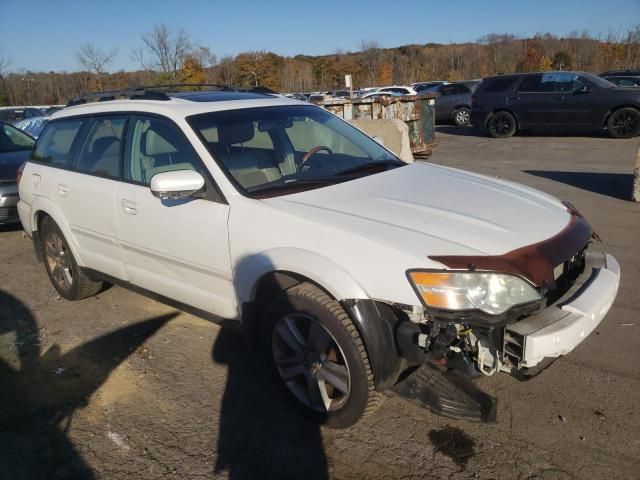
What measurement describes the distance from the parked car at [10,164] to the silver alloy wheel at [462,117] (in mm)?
15191

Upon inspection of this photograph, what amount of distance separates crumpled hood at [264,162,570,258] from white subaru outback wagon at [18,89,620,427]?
0.01m

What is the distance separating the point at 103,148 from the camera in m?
4.12

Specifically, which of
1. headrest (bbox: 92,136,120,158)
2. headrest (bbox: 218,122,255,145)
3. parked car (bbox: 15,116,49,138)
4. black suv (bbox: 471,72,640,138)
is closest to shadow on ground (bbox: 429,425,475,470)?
headrest (bbox: 218,122,255,145)

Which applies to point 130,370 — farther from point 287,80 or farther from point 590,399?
point 287,80

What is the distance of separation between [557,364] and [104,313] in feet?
11.8

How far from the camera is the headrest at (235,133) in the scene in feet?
11.4

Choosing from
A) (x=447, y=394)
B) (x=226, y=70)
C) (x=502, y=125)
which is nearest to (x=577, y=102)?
(x=502, y=125)

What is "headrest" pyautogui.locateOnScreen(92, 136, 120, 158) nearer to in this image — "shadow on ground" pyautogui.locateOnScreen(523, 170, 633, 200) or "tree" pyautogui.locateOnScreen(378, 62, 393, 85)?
"shadow on ground" pyautogui.locateOnScreen(523, 170, 633, 200)

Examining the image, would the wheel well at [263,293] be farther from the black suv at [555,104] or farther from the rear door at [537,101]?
the rear door at [537,101]

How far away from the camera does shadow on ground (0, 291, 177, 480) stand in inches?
108

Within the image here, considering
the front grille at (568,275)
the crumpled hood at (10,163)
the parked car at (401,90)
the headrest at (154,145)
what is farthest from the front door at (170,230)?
the parked car at (401,90)

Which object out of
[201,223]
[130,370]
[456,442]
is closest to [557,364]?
[456,442]

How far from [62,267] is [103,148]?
1.37 meters

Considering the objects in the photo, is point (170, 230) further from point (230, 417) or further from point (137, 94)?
point (137, 94)
